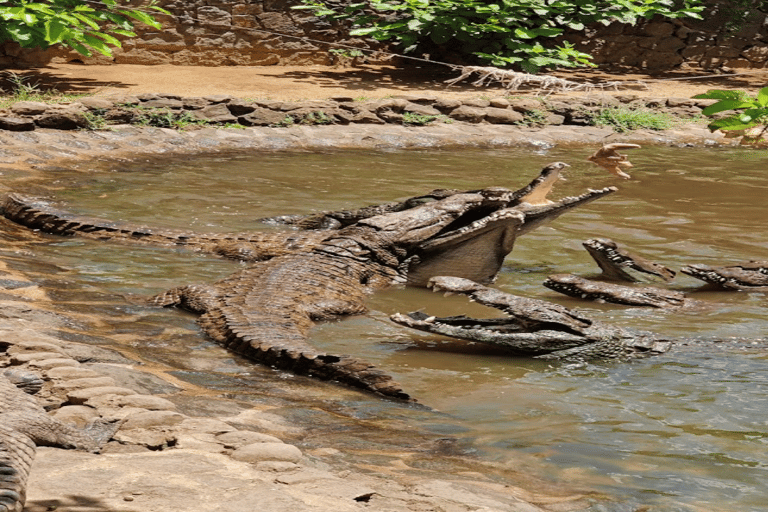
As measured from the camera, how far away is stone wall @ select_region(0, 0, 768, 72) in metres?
17.8

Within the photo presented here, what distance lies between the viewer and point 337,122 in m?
13.9

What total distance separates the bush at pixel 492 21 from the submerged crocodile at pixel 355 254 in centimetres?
996

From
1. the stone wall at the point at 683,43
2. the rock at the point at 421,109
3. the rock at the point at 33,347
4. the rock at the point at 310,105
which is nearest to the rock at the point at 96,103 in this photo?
the rock at the point at 310,105

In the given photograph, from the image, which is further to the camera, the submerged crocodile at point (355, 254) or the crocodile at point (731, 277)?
the crocodile at point (731, 277)

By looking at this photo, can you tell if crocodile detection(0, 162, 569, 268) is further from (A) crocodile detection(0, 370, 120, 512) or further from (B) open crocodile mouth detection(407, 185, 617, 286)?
(A) crocodile detection(0, 370, 120, 512)

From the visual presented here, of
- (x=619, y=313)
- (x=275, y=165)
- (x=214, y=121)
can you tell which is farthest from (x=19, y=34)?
(x=619, y=313)

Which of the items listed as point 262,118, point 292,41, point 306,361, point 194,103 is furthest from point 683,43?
point 306,361

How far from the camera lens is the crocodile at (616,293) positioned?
6.52 meters

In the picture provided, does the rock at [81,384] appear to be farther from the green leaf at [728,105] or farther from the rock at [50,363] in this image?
the green leaf at [728,105]

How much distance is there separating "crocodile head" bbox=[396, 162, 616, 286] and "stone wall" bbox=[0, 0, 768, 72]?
10256mm

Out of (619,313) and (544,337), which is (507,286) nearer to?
(619,313)

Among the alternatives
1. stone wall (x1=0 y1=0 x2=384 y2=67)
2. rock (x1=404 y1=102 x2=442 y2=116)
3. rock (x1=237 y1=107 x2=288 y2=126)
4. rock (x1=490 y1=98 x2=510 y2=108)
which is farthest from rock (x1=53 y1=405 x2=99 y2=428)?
stone wall (x1=0 y1=0 x2=384 y2=67)

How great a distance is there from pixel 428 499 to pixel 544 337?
7.68ft

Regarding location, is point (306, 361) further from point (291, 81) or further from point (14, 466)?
point (291, 81)
